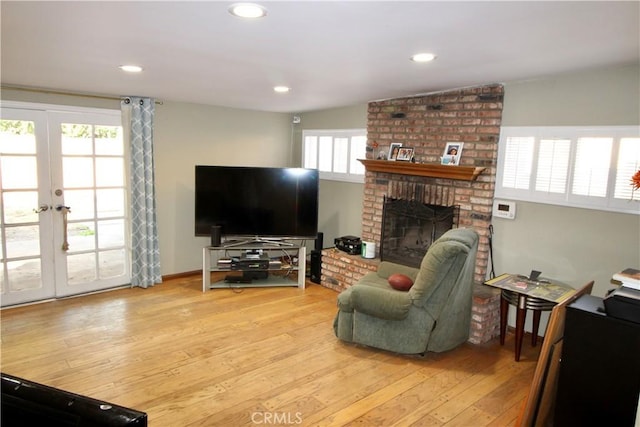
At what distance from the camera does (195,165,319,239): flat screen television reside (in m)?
4.73

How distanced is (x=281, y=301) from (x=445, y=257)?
2113 millimetres

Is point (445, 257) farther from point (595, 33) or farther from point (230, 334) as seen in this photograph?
point (230, 334)

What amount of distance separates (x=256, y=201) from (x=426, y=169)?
79.2 inches

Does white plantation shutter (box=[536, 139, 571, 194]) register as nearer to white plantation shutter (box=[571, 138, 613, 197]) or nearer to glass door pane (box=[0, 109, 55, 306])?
white plantation shutter (box=[571, 138, 613, 197])

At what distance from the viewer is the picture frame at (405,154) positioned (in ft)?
14.0

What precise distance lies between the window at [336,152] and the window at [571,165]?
5.92ft

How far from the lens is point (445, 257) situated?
2.96m

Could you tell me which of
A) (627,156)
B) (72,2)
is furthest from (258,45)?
(627,156)

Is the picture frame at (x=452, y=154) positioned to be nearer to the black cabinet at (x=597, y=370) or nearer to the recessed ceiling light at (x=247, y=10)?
the black cabinet at (x=597, y=370)

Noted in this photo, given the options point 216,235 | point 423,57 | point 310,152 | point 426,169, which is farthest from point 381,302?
point 310,152

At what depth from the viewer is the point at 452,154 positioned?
3.87 meters

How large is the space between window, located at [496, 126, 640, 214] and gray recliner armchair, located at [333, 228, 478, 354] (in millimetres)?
730

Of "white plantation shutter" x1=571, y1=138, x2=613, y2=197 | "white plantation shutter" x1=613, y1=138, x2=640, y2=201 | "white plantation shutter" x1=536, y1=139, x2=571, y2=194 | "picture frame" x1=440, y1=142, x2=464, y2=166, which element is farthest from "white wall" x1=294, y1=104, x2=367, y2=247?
"white plantation shutter" x1=613, y1=138, x2=640, y2=201

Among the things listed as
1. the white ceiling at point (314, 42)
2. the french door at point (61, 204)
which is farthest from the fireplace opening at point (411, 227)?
the french door at point (61, 204)
